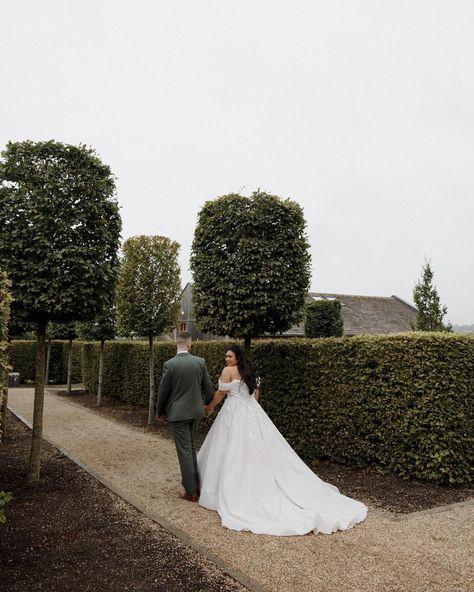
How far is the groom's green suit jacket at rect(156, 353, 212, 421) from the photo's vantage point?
255 inches

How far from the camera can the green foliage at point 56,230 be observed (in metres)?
6.84

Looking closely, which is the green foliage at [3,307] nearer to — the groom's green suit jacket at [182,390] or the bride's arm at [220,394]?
the groom's green suit jacket at [182,390]

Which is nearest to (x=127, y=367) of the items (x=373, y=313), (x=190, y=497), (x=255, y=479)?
(x=190, y=497)

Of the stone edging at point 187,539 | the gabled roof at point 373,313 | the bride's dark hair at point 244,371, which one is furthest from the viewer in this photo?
the gabled roof at point 373,313

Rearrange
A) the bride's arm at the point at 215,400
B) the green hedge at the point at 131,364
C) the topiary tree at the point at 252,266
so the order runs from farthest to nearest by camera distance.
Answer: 1. the green hedge at the point at 131,364
2. the topiary tree at the point at 252,266
3. the bride's arm at the point at 215,400

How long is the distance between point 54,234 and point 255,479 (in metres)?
4.40

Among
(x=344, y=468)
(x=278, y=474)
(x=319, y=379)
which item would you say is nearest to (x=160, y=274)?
(x=319, y=379)

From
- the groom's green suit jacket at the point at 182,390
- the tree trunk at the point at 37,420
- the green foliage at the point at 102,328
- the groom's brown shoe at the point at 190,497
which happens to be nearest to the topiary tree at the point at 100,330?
the green foliage at the point at 102,328

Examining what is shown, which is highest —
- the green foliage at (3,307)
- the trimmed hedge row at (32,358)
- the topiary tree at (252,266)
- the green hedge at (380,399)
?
the topiary tree at (252,266)

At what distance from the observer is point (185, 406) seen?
6.47 m

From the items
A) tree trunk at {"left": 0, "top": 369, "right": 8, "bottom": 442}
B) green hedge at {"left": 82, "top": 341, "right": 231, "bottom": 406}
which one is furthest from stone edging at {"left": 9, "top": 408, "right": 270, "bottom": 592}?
green hedge at {"left": 82, "top": 341, "right": 231, "bottom": 406}

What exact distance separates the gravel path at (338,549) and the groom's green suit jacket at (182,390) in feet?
3.77

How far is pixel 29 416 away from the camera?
14.1 m

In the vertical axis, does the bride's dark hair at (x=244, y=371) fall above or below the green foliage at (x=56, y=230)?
below
